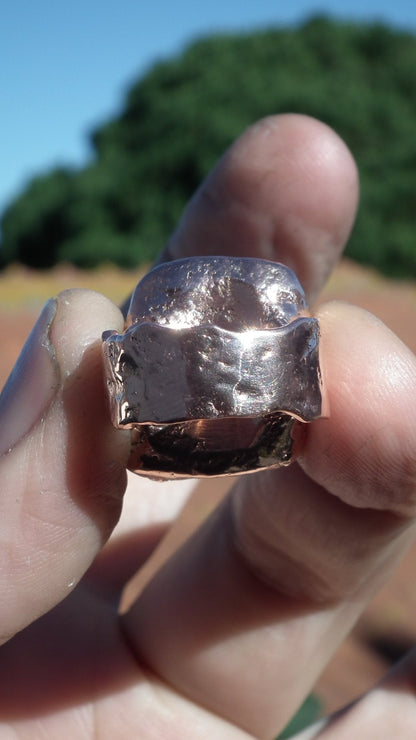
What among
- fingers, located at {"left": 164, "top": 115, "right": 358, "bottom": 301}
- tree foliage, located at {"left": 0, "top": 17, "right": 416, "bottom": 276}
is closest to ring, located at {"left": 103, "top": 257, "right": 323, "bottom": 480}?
fingers, located at {"left": 164, "top": 115, "right": 358, "bottom": 301}

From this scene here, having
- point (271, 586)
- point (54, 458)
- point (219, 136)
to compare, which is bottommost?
point (219, 136)

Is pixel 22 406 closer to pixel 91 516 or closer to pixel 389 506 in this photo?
pixel 91 516

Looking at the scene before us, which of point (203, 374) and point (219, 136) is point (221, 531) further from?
point (219, 136)

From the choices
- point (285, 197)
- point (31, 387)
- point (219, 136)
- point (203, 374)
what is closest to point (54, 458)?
point (31, 387)

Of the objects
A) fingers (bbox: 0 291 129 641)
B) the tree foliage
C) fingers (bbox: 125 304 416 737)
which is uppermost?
fingers (bbox: 0 291 129 641)

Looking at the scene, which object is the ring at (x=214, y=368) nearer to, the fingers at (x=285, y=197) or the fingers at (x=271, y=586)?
the fingers at (x=271, y=586)

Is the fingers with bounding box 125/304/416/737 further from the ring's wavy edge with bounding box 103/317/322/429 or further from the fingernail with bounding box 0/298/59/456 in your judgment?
the fingernail with bounding box 0/298/59/456

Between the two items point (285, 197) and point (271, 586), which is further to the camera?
point (285, 197)
